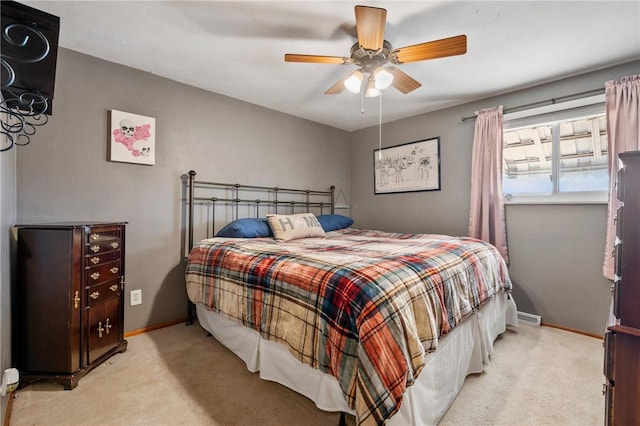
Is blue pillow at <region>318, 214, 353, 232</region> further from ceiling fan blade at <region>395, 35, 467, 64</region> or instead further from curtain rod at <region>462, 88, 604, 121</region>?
curtain rod at <region>462, 88, 604, 121</region>

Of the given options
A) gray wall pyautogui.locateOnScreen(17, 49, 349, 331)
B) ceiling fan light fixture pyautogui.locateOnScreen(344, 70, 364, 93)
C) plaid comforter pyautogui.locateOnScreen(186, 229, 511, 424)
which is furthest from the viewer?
gray wall pyautogui.locateOnScreen(17, 49, 349, 331)

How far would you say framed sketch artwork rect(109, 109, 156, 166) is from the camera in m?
2.33

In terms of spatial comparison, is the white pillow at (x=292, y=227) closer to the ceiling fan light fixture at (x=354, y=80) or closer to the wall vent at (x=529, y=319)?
the ceiling fan light fixture at (x=354, y=80)

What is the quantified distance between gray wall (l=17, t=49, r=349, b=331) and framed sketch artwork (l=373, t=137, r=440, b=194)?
4.77 ft

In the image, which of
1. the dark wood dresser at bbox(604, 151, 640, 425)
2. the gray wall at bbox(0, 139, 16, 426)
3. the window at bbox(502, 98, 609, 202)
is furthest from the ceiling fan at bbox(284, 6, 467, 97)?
the gray wall at bbox(0, 139, 16, 426)

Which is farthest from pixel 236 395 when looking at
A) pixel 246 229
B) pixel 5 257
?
pixel 5 257

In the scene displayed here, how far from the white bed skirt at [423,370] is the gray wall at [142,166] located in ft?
2.60

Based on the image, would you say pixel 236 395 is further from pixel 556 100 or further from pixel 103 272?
pixel 556 100

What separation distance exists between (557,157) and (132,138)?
3.89m

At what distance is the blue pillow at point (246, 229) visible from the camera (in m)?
2.63

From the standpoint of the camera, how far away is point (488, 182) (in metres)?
2.90

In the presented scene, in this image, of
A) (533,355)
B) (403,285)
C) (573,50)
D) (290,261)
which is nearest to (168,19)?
(290,261)

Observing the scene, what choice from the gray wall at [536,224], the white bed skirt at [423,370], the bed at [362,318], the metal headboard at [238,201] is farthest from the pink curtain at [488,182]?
the metal headboard at [238,201]

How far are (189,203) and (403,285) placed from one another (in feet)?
7.35
